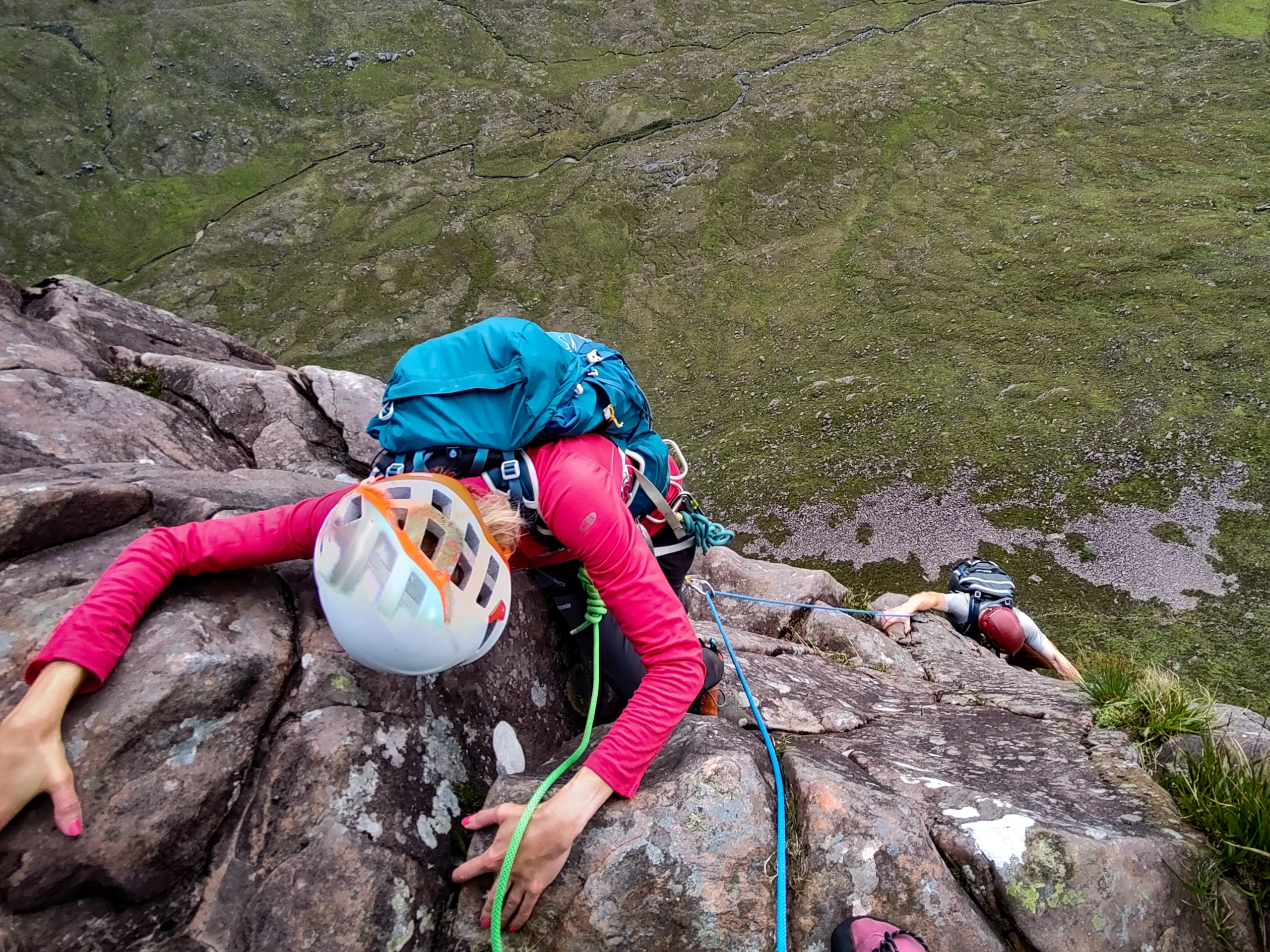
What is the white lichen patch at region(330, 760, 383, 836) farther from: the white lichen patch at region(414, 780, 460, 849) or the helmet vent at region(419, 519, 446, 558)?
the helmet vent at region(419, 519, 446, 558)

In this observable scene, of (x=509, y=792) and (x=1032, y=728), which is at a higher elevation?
(x=509, y=792)

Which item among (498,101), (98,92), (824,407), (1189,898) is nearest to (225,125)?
(98,92)

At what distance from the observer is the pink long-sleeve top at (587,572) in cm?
307

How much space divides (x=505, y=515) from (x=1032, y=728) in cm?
409

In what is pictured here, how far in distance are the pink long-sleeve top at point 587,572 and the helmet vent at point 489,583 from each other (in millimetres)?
356

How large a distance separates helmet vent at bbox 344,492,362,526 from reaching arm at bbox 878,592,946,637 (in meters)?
7.05

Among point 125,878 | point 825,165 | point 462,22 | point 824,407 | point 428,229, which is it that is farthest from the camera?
point 462,22

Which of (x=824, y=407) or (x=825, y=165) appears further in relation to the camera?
(x=825, y=165)

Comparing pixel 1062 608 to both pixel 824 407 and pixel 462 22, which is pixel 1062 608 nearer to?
pixel 824 407

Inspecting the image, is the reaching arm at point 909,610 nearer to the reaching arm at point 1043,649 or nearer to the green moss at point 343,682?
the reaching arm at point 1043,649

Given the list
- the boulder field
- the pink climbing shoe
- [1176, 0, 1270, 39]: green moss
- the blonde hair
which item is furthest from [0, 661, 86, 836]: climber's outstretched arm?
[1176, 0, 1270, 39]: green moss

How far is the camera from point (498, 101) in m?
45.6

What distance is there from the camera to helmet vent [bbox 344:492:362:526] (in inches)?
118

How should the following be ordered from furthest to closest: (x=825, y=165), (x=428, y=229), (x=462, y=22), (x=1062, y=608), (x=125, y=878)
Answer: (x=462, y=22) → (x=428, y=229) → (x=825, y=165) → (x=1062, y=608) → (x=125, y=878)
